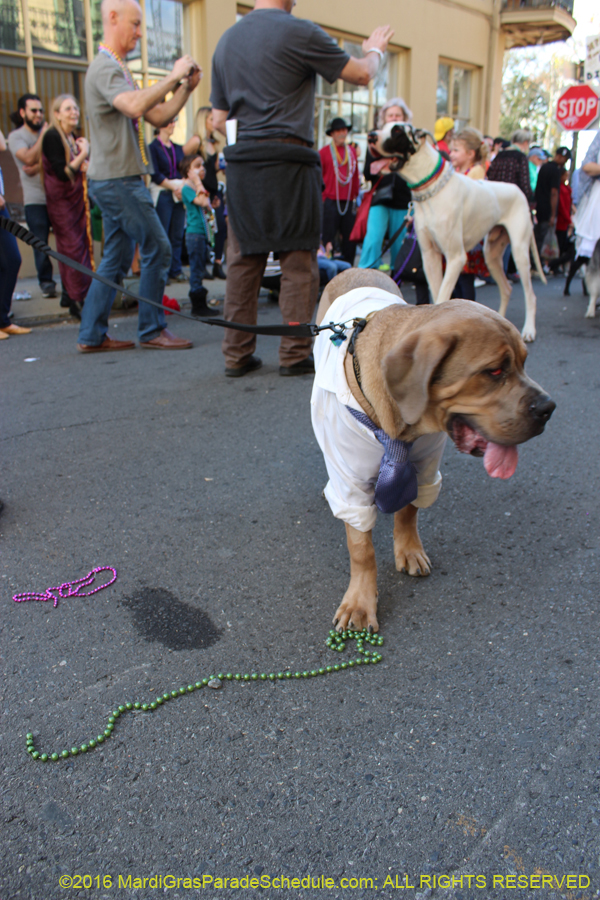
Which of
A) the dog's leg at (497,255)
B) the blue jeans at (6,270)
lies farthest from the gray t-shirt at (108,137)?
the dog's leg at (497,255)

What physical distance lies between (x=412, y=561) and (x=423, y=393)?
3.17 ft

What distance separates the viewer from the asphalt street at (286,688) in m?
1.49

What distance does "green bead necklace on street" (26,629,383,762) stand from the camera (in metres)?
1.79

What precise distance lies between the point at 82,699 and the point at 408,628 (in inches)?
42.3

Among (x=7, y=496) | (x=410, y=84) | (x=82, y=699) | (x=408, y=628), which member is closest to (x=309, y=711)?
(x=408, y=628)

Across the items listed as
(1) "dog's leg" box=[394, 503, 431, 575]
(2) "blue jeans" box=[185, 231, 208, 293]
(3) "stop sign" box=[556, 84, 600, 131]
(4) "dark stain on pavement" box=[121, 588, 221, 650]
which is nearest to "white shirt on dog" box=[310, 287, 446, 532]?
(1) "dog's leg" box=[394, 503, 431, 575]

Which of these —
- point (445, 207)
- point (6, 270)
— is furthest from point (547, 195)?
point (6, 270)

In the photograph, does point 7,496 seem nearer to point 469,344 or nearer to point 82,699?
point 82,699

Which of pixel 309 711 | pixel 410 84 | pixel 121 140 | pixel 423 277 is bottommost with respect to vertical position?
pixel 309 711

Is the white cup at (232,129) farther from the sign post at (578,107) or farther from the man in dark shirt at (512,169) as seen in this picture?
the sign post at (578,107)

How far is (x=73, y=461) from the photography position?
3738 mm

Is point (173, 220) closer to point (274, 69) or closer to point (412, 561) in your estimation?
point (274, 69)

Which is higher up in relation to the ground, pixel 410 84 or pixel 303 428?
pixel 410 84

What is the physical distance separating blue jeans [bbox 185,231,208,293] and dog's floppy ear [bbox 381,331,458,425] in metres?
6.15
